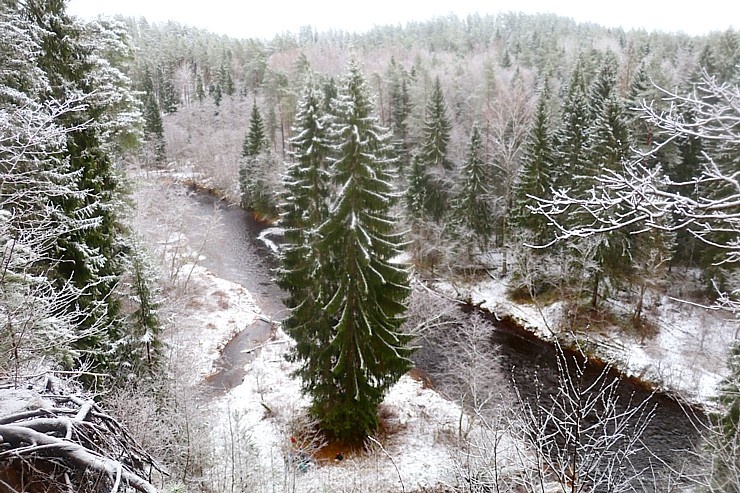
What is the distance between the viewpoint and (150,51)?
3408 inches

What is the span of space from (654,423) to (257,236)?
30.3 metres

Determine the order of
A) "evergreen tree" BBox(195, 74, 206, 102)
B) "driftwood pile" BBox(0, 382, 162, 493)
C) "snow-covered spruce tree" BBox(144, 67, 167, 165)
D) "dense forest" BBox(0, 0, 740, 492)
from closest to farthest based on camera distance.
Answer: "driftwood pile" BBox(0, 382, 162, 493) → "dense forest" BBox(0, 0, 740, 492) → "snow-covered spruce tree" BBox(144, 67, 167, 165) → "evergreen tree" BBox(195, 74, 206, 102)

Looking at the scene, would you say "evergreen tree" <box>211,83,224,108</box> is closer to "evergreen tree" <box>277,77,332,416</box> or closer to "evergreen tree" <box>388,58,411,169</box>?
"evergreen tree" <box>388,58,411,169</box>

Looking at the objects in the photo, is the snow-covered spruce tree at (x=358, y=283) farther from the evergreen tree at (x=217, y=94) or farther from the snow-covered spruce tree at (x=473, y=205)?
the evergreen tree at (x=217, y=94)

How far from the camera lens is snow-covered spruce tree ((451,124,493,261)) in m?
31.9

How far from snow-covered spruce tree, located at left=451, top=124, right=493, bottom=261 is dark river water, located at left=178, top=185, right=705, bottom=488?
6.84 meters

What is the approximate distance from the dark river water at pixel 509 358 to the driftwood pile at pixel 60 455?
887 centimetres

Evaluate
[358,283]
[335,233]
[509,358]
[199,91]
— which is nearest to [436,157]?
[509,358]

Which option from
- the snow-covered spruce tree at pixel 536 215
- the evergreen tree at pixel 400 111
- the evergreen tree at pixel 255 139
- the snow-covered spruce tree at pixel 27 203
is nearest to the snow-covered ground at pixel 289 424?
the snow-covered spruce tree at pixel 27 203

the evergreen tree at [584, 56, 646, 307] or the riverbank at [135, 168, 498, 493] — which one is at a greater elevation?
the evergreen tree at [584, 56, 646, 307]

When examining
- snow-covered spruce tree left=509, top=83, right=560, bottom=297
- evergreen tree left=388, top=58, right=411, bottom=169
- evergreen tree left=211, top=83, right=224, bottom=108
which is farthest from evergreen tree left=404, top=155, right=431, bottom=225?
evergreen tree left=211, top=83, right=224, bottom=108

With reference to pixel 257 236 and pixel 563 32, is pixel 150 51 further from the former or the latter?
pixel 563 32

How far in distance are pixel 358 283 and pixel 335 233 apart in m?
1.80

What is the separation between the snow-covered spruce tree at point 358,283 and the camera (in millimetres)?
15688
